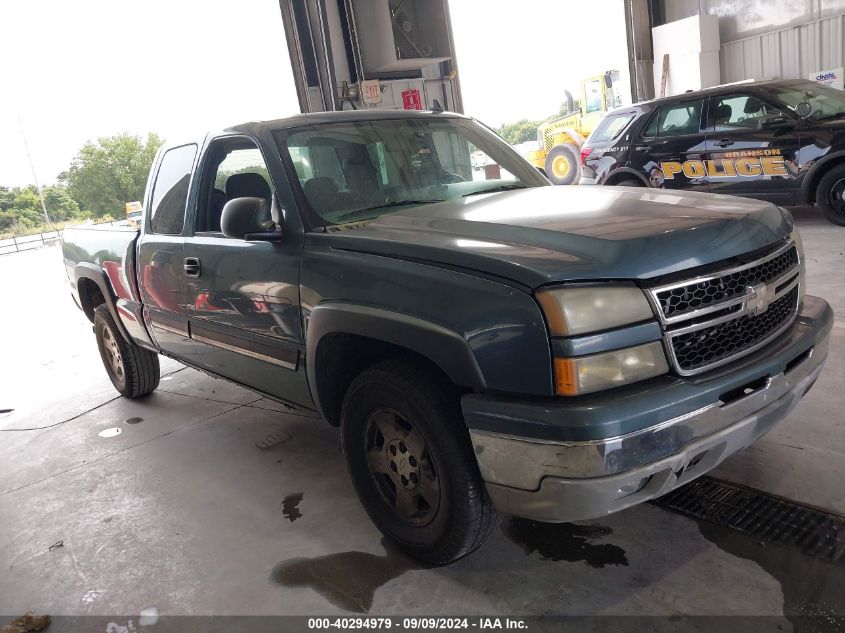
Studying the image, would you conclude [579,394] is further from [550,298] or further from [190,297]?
[190,297]

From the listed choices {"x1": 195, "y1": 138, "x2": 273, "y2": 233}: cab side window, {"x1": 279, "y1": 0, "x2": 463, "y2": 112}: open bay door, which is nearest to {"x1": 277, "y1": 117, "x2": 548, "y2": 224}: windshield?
{"x1": 195, "y1": 138, "x2": 273, "y2": 233}: cab side window

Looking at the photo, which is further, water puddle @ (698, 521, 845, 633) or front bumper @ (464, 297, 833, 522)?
water puddle @ (698, 521, 845, 633)

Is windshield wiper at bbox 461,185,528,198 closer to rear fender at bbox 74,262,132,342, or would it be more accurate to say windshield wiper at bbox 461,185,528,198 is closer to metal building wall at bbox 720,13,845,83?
rear fender at bbox 74,262,132,342

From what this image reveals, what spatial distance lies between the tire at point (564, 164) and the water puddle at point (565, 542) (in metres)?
12.1

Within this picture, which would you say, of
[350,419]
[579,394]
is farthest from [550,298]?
[350,419]

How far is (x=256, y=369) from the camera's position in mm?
3027

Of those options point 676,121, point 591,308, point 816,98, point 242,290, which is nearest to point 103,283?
point 242,290

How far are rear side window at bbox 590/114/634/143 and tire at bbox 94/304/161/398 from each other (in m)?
6.32

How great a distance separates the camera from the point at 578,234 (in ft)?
6.68

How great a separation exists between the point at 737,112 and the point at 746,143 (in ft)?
1.19

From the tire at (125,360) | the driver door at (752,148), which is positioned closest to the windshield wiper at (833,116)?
the driver door at (752,148)

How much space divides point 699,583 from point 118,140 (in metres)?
9.38

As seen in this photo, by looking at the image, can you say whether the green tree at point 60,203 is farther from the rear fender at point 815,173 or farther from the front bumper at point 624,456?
the rear fender at point 815,173

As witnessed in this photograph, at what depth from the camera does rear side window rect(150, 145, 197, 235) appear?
3434 millimetres
